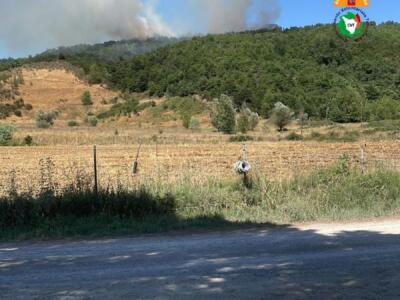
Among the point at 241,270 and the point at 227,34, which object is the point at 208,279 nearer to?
the point at 241,270

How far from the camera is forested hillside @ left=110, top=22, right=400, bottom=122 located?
108312mm

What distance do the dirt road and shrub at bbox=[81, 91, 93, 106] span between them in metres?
128

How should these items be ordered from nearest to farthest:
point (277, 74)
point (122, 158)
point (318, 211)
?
point (318, 211), point (122, 158), point (277, 74)

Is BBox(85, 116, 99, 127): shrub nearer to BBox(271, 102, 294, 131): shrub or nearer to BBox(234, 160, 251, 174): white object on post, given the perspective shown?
BBox(271, 102, 294, 131): shrub

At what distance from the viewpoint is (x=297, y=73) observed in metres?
124

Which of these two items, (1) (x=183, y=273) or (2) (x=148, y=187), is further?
(2) (x=148, y=187)

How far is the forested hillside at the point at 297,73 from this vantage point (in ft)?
355

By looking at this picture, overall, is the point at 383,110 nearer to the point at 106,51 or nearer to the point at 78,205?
the point at 78,205

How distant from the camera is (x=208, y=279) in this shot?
5.55m

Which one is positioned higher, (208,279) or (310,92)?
(310,92)

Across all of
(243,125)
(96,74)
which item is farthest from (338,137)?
(96,74)

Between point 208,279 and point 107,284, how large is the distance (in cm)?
109

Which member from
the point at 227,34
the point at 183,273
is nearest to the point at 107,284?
the point at 183,273

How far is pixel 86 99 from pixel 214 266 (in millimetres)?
131675
